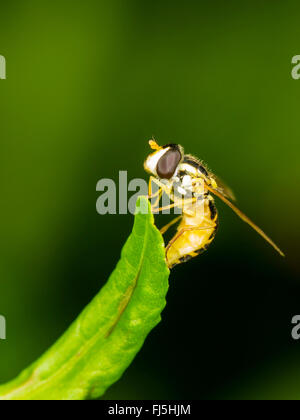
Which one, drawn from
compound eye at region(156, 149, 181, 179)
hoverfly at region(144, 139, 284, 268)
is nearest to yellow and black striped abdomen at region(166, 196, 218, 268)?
hoverfly at region(144, 139, 284, 268)

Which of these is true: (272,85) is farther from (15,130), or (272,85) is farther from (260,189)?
(15,130)

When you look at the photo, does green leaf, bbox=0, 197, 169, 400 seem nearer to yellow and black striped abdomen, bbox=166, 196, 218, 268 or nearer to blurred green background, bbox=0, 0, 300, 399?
yellow and black striped abdomen, bbox=166, 196, 218, 268

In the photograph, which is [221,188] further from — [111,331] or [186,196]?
[111,331]

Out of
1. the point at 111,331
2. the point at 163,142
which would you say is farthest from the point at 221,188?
the point at 111,331

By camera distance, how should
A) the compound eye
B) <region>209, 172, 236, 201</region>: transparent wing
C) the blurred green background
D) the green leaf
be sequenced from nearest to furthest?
the green leaf
the compound eye
<region>209, 172, 236, 201</region>: transparent wing
the blurred green background
